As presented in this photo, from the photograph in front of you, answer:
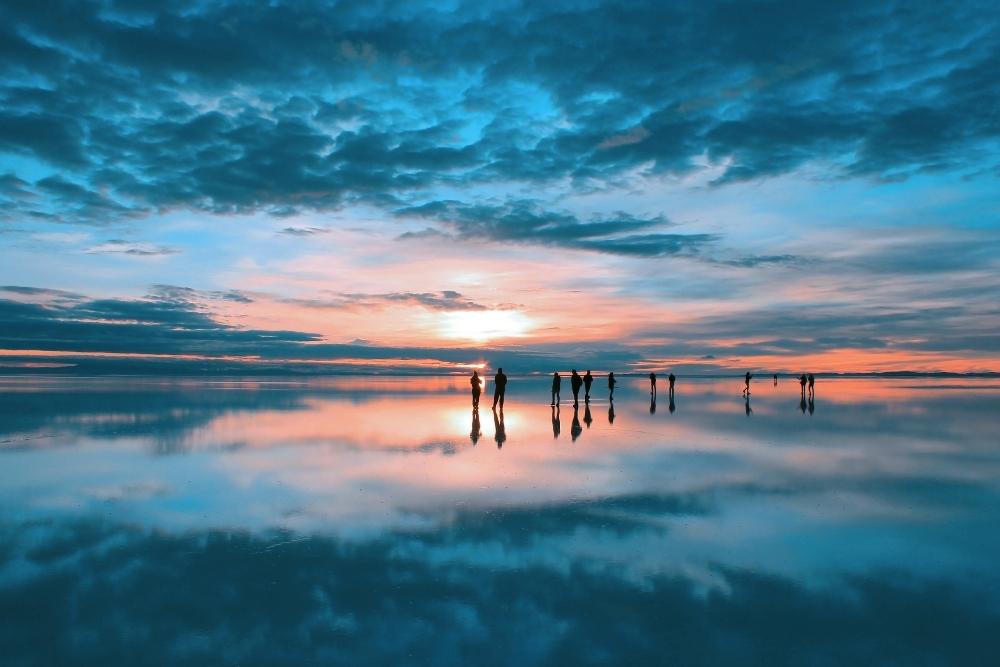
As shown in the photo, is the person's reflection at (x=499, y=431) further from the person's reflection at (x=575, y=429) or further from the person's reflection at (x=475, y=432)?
the person's reflection at (x=575, y=429)

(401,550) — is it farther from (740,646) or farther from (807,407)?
(807,407)

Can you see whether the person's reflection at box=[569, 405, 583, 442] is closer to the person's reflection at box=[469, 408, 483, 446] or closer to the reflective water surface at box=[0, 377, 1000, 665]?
the person's reflection at box=[469, 408, 483, 446]

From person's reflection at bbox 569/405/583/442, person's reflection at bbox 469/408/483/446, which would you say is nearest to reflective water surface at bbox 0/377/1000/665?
person's reflection at bbox 469/408/483/446

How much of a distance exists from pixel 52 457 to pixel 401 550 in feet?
40.6

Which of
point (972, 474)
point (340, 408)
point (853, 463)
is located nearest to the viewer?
point (972, 474)

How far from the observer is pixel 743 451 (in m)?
17.2

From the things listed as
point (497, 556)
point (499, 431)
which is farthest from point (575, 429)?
point (497, 556)

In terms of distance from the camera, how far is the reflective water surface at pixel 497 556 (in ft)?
18.8

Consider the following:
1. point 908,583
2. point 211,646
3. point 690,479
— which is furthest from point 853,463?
point 211,646

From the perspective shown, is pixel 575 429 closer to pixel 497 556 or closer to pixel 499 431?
pixel 499 431

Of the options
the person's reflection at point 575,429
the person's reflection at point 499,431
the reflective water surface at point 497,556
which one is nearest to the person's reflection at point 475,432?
the person's reflection at point 499,431

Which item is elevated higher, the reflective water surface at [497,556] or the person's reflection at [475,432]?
the reflective water surface at [497,556]

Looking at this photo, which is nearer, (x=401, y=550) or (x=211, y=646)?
(x=211, y=646)

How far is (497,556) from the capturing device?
8.04 metres
